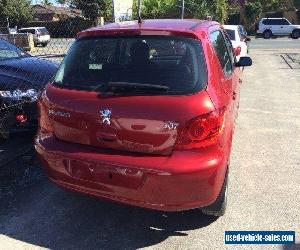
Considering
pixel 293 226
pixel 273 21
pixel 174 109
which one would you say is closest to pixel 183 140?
pixel 174 109

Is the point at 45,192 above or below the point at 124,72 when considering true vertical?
below

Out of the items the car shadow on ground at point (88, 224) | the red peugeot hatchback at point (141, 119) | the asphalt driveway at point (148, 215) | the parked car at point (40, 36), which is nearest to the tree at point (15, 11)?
the parked car at point (40, 36)

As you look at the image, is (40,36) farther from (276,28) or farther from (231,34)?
(231,34)

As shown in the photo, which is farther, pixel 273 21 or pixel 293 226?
pixel 273 21

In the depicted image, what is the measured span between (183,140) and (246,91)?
7.48 m

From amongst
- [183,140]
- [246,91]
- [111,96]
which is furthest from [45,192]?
[246,91]

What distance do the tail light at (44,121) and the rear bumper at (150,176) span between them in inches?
13.1

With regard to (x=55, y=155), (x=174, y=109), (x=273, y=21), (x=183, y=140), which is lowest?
(x=273, y=21)

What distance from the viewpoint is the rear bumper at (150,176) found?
126 inches

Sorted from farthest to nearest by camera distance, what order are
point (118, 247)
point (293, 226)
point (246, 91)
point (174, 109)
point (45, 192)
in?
1. point (246, 91)
2. point (45, 192)
3. point (293, 226)
4. point (118, 247)
5. point (174, 109)

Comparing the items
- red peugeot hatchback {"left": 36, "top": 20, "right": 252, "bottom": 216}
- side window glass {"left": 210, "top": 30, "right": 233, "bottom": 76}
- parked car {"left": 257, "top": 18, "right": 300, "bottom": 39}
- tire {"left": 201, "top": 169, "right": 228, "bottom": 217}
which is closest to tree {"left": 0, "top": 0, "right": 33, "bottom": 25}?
parked car {"left": 257, "top": 18, "right": 300, "bottom": 39}

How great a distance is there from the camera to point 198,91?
333 cm

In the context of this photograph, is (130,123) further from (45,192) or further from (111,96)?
(45,192)

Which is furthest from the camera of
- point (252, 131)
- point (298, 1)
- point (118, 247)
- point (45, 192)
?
point (298, 1)
